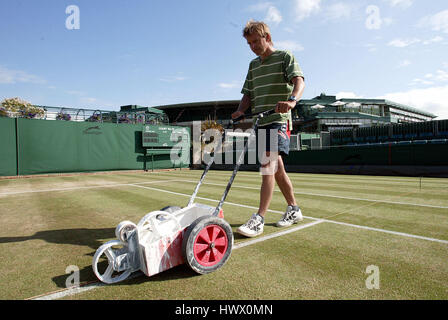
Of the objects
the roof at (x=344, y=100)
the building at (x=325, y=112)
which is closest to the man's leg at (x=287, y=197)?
the building at (x=325, y=112)

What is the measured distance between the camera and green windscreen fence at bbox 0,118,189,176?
1539cm

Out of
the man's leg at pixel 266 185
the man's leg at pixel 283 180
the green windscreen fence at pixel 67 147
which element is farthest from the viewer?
the green windscreen fence at pixel 67 147

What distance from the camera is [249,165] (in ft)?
62.5

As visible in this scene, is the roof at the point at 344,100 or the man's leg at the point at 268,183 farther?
the roof at the point at 344,100

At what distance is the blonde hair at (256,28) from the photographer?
288 centimetres

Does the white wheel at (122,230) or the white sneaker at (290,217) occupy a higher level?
the white wheel at (122,230)

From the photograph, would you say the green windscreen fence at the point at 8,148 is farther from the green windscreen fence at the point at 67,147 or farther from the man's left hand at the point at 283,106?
the man's left hand at the point at 283,106

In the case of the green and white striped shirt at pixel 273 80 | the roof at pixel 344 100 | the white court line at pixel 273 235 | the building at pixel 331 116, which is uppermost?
the roof at pixel 344 100

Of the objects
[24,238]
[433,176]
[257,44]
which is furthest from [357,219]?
[433,176]

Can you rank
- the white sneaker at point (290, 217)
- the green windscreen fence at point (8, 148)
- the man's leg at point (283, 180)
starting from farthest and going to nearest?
the green windscreen fence at point (8, 148) → the white sneaker at point (290, 217) → the man's leg at point (283, 180)

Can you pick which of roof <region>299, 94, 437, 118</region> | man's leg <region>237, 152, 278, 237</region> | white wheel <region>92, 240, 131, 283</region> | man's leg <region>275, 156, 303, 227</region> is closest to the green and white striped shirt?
man's leg <region>237, 152, 278, 237</region>

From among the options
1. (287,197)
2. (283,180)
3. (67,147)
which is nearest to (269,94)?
(283,180)
